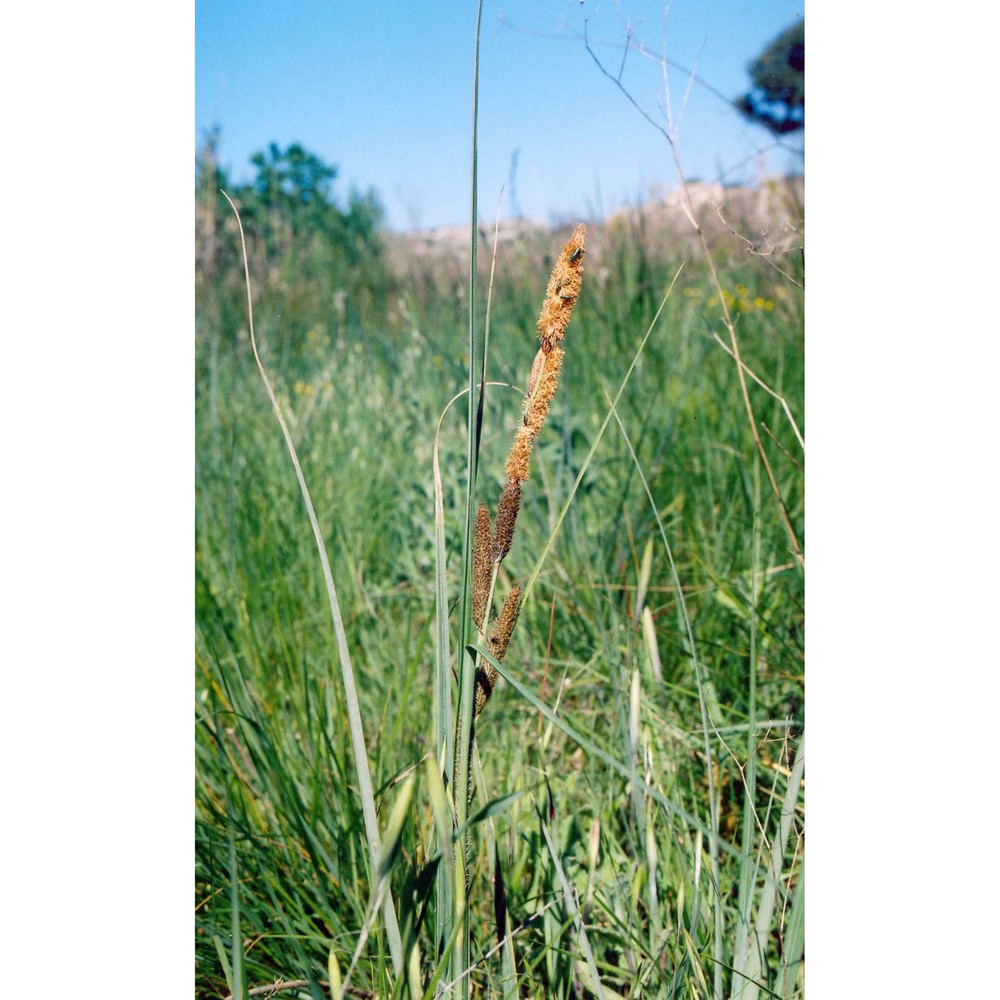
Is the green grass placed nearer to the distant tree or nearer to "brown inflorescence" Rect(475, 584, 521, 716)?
"brown inflorescence" Rect(475, 584, 521, 716)

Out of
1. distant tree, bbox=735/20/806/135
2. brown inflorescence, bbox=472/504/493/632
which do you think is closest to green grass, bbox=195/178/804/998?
brown inflorescence, bbox=472/504/493/632

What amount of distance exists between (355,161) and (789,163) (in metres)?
0.48

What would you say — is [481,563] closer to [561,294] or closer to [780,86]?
[561,294]

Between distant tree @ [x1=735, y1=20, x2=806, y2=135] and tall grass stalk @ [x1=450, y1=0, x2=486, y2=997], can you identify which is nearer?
tall grass stalk @ [x1=450, y1=0, x2=486, y2=997]

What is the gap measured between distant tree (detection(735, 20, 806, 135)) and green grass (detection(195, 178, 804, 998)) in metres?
0.23

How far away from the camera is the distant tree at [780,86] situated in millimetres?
726

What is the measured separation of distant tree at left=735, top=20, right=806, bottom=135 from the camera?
2.38 ft

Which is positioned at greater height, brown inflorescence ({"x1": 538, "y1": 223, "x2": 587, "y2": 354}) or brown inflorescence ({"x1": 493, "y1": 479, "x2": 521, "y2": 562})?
brown inflorescence ({"x1": 538, "y1": 223, "x2": 587, "y2": 354})

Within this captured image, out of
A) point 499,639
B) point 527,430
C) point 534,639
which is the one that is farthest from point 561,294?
point 534,639

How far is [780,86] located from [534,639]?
0.72 m

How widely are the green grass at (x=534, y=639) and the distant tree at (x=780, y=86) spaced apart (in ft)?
0.74

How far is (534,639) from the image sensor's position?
116cm
